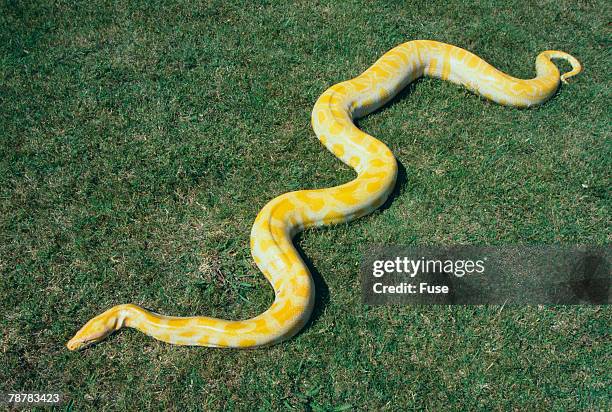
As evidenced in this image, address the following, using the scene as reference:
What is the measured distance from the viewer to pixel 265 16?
28.5 feet

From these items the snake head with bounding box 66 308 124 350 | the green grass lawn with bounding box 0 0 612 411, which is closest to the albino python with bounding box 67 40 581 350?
the snake head with bounding box 66 308 124 350

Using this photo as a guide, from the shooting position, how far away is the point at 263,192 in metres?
6.08

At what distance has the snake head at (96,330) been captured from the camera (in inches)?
185

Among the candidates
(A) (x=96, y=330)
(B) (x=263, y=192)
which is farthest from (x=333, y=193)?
(A) (x=96, y=330)

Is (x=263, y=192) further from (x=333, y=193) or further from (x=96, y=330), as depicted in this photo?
(x=96, y=330)

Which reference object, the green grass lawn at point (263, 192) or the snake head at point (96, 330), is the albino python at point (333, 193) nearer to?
the snake head at point (96, 330)

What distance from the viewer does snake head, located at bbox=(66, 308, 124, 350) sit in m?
4.69

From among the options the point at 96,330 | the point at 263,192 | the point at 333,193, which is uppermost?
the point at 333,193

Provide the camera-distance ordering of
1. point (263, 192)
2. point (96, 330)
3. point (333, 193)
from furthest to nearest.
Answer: point (263, 192), point (333, 193), point (96, 330)

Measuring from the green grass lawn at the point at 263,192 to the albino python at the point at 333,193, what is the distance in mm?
175

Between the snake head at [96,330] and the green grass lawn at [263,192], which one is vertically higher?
the green grass lawn at [263,192]

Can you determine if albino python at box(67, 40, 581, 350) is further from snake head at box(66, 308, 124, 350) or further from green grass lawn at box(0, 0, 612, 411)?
green grass lawn at box(0, 0, 612, 411)

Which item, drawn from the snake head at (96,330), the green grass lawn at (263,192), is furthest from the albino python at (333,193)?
the green grass lawn at (263,192)

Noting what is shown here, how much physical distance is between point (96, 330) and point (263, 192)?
2.36 m
